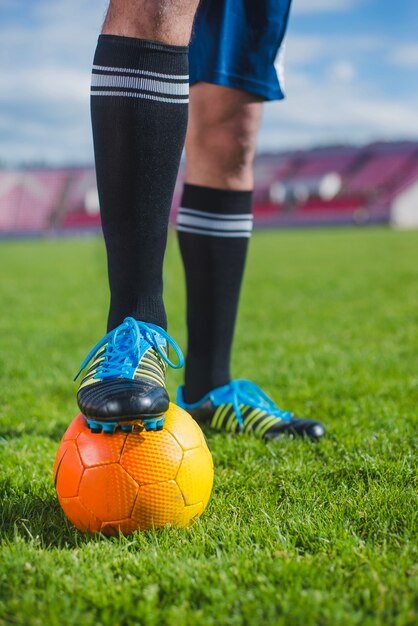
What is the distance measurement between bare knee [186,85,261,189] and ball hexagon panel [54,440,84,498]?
40.4 inches

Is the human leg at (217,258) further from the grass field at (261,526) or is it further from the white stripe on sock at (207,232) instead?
the grass field at (261,526)

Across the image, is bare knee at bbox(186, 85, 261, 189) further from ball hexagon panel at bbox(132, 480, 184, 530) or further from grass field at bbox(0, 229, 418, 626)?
ball hexagon panel at bbox(132, 480, 184, 530)

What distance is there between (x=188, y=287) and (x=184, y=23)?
87 cm

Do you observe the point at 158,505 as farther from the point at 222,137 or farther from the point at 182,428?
the point at 222,137

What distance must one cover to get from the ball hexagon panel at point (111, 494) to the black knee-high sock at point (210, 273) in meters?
0.78

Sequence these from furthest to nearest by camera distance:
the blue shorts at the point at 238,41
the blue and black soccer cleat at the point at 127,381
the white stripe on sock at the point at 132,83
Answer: the blue shorts at the point at 238,41 < the white stripe on sock at the point at 132,83 < the blue and black soccer cleat at the point at 127,381

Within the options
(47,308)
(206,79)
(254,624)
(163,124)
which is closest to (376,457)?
(254,624)

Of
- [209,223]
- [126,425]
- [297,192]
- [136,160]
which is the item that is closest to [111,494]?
[126,425]

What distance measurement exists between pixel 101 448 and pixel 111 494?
0.33 feet

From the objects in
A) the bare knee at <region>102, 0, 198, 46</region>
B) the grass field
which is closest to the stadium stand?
the grass field

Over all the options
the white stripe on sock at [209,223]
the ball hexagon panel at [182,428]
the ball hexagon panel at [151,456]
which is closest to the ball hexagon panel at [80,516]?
the ball hexagon panel at [151,456]

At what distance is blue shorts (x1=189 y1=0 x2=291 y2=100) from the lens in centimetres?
196

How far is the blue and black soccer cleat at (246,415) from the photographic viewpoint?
6.91 feet

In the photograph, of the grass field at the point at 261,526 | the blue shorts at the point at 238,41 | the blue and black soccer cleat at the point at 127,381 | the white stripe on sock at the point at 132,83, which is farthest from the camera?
the blue shorts at the point at 238,41
